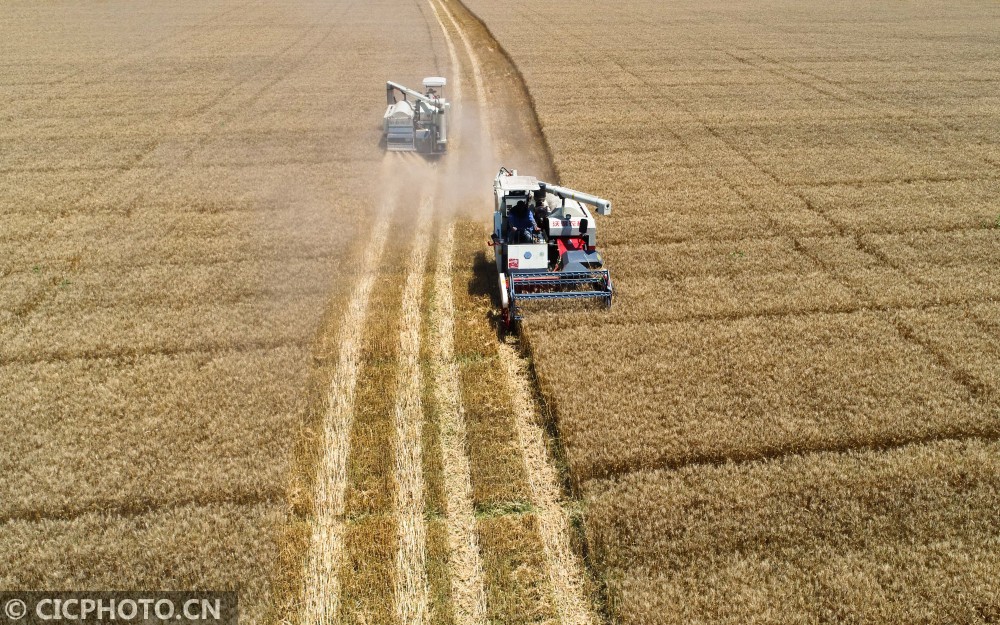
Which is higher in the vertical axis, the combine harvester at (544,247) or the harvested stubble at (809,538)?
the combine harvester at (544,247)

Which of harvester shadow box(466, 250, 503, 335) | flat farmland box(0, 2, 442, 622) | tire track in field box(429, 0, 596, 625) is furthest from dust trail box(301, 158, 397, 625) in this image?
tire track in field box(429, 0, 596, 625)

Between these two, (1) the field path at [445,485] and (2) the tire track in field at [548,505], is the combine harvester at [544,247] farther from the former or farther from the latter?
(2) the tire track in field at [548,505]

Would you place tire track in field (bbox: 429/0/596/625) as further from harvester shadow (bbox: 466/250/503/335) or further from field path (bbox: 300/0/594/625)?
harvester shadow (bbox: 466/250/503/335)

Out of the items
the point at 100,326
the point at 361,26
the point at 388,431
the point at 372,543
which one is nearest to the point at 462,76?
the point at 361,26

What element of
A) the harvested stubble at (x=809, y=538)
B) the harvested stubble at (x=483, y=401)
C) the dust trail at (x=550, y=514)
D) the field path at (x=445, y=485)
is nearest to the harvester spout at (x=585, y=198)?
the harvested stubble at (x=483, y=401)

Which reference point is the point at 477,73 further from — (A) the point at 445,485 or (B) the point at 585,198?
(A) the point at 445,485

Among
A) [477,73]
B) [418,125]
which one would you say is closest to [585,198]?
[418,125]

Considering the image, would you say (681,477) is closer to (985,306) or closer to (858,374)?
(858,374)
